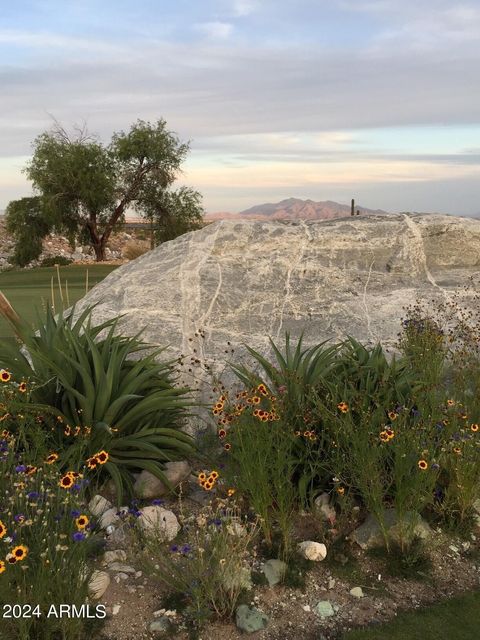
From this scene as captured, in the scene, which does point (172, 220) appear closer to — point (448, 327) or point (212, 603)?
point (448, 327)

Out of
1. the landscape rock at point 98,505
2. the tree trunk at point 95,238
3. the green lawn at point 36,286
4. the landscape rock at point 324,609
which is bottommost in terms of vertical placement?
the landscape rock at point 324,609

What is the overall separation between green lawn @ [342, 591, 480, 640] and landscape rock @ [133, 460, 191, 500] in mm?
1765

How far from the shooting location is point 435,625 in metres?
3.66

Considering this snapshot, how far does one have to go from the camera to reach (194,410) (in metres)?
6.06

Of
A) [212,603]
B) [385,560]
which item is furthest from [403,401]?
[212,603]

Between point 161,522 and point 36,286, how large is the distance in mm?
14322

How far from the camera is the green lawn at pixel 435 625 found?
357cm

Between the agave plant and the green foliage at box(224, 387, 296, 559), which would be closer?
the green foliage at box(224, 387, 296, 559)

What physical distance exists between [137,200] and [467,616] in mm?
→ 33160

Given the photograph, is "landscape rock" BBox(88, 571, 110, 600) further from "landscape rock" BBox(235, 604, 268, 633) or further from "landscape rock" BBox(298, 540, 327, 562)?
"landscape rock" BBox(298, 540, 327, 562)

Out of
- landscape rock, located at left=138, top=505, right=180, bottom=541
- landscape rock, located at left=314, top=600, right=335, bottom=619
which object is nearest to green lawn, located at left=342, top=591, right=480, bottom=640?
landscape rock, located at left=314, top=600, right=335, bottom=619

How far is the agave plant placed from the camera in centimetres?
480

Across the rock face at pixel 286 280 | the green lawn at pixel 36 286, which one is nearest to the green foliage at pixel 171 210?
the green lawn at pixel 36 286

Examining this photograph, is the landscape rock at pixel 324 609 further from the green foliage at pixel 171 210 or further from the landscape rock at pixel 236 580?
the green foliage at pixel 171 210
